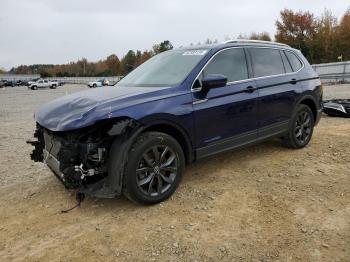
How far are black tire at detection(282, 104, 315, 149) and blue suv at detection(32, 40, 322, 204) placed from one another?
0.12ft

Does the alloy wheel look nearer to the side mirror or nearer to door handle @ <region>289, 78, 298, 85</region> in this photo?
the side mirror

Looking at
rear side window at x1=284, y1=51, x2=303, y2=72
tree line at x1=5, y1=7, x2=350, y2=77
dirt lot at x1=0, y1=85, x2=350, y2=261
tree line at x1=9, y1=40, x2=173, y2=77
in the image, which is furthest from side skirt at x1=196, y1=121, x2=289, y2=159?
tree line at x1=9, y1=40, x2=173, y2=77

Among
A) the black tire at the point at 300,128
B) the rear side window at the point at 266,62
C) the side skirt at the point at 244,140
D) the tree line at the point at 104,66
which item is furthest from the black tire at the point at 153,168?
the tree line at the point at 104,66

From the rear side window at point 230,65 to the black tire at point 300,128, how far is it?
4.72 feet

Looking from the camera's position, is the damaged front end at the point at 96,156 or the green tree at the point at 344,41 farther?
the green tree at the point at 344,41

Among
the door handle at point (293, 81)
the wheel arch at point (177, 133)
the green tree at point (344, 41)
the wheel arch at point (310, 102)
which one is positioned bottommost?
the wheel arch at point (177, 133)

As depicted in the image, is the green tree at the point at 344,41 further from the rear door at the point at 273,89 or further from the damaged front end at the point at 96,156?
the damaged front end at the point at 96,156

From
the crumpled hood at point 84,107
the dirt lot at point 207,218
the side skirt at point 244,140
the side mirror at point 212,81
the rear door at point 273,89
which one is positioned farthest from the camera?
the rear door at point 273,89

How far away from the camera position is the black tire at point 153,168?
12.9 ft

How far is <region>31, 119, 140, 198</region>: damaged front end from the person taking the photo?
384cm

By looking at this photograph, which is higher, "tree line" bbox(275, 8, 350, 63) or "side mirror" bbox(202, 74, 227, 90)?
"tree line" bbox(275, 8, 350, 63)

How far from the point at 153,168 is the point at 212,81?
131 cm

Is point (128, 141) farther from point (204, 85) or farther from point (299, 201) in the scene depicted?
point (299, 201)

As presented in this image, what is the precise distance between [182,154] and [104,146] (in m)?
0.99
